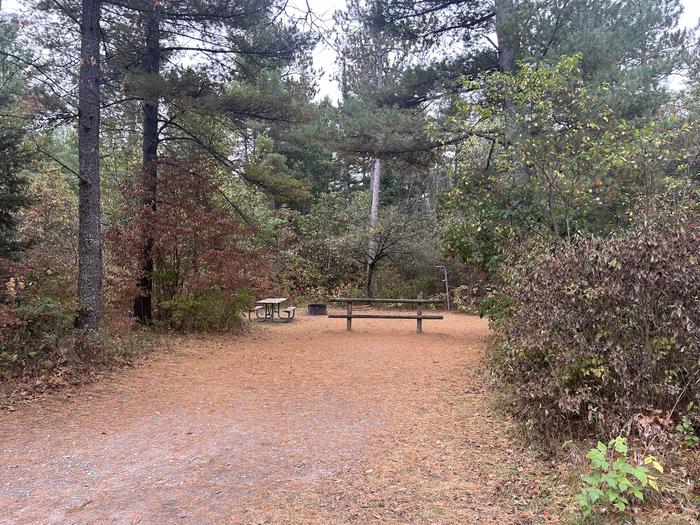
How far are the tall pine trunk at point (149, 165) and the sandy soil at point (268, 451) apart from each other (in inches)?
118

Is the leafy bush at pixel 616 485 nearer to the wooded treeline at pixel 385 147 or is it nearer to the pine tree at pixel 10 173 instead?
the wooded treeline at pixel 385 147

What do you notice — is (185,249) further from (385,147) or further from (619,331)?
(619,331)

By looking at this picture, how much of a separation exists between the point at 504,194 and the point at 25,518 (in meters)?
6.54

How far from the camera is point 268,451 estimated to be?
3760mm

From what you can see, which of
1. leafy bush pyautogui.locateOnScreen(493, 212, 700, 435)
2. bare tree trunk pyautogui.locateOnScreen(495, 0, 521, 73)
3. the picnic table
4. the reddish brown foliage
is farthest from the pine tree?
leafy bush pyautogui.locateOnScreen(493, 212, 700, 435)

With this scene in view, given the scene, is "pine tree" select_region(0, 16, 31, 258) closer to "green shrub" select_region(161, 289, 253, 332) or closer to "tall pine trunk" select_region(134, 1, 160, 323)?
"tall pine trunk" select_region(134, 1, 160, 323)

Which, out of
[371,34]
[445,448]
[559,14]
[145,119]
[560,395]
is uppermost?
[371,34]

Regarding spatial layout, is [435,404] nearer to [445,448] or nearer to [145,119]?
[445,448]

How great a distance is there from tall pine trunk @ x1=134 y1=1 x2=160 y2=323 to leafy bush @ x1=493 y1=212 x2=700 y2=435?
24.3 feet

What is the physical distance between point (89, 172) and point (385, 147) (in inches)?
214

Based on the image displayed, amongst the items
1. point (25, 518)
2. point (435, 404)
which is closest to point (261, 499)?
point (25, 518)

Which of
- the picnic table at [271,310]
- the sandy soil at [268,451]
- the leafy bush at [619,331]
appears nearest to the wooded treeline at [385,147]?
the leafy bush at [619,331]

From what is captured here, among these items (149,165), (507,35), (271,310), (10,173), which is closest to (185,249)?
(149,165)

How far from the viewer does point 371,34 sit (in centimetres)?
941
